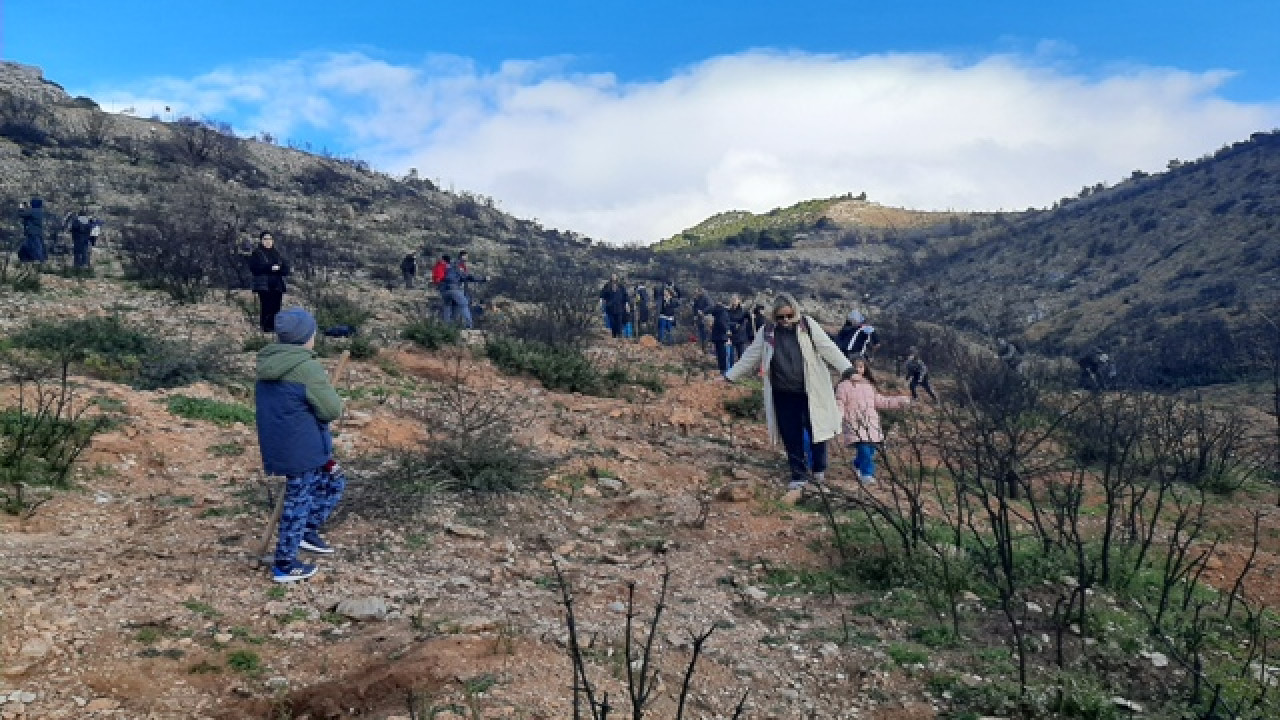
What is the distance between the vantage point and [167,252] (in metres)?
12.8

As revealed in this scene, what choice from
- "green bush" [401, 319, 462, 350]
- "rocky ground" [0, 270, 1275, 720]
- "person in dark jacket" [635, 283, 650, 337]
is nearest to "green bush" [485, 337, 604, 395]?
"green bush" [401, 319, 462, 350]

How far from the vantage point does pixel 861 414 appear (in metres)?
7.15

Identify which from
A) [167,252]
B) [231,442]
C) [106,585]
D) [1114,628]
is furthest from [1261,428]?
[167,252]

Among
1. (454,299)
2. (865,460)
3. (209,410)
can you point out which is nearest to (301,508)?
(209,410)

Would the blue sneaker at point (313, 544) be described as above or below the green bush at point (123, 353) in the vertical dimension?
below

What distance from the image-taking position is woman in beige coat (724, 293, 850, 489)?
6418mm

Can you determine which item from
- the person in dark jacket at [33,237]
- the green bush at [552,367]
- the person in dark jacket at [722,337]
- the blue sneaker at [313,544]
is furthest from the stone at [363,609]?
the person in dark jacket at [33,237]

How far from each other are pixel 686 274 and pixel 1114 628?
3107 cm

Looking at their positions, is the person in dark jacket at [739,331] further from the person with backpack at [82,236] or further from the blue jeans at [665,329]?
the person with backpack at [82,236]

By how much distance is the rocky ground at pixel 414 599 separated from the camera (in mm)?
3105

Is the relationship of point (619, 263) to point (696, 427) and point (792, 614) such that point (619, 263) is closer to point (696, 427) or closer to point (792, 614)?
point (696, 427)

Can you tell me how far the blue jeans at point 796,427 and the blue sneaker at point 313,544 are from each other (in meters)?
3.41

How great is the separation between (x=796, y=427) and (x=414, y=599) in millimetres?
3432

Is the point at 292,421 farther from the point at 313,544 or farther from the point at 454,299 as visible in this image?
the point at 454,299
